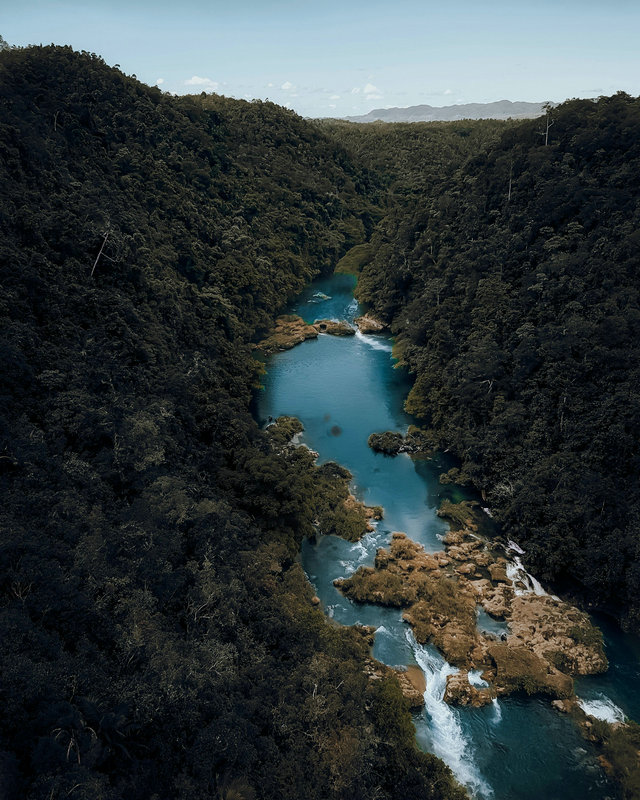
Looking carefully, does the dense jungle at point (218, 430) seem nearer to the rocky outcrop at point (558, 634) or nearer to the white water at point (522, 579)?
the white water at point (522, 579)

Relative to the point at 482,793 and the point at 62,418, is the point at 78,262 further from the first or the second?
the point at 482,793

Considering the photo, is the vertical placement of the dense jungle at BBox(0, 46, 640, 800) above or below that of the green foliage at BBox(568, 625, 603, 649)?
above

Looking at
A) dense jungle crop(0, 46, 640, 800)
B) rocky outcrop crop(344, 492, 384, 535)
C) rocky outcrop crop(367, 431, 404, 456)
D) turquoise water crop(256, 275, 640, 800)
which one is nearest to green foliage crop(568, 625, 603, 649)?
turquoise water crop(256, 275, 640, 800)

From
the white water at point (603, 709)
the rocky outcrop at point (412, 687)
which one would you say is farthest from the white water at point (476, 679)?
the white water at point (603, 709)

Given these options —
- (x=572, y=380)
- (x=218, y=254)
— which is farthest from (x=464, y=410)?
(x=218, y=254)

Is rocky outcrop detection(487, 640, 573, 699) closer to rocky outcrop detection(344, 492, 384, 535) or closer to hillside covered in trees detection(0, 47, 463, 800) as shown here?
hillside covered in trees detection(0, 47, 463, 800)
